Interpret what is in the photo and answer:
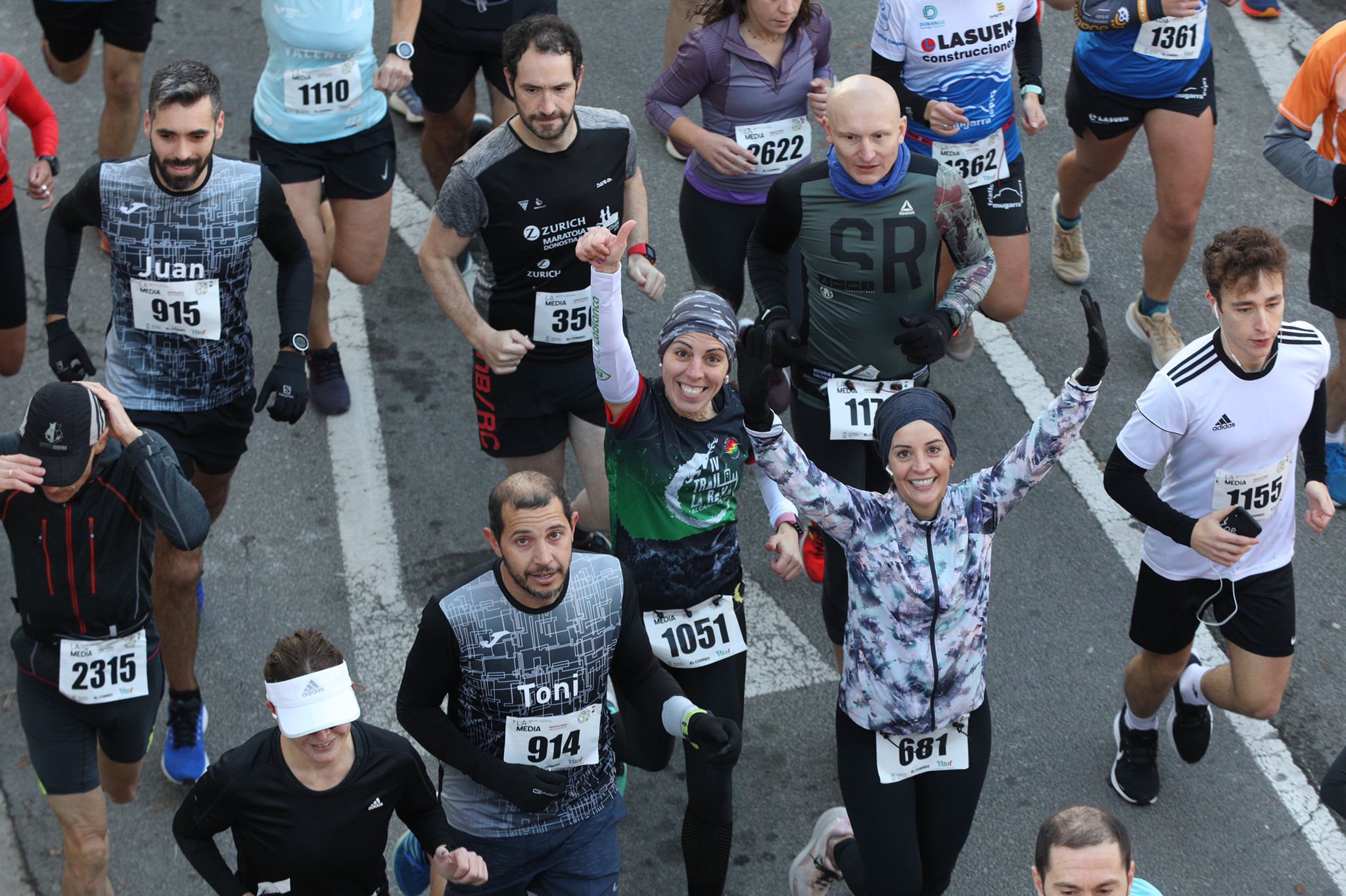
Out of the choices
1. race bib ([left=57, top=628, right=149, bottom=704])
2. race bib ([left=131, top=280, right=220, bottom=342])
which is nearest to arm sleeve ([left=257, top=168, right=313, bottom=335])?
race bib ([left=131, top=280, right=220, bottom=342])

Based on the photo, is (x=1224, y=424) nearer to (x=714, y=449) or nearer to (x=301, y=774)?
(x=714, y=449)

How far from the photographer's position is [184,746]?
19.0 ft

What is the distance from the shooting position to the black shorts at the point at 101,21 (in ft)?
25.5

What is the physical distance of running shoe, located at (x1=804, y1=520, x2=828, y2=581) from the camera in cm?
652

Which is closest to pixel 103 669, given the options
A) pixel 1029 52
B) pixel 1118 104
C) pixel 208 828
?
pixel 208 828

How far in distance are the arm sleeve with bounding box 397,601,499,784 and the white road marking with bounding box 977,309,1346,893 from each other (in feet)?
9.14

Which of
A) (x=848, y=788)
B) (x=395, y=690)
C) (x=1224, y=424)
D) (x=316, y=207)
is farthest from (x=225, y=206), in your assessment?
(x=1224, y=424)

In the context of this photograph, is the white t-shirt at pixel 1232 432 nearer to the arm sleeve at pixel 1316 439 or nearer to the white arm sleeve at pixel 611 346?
the arm sleeve at pixel 1316 439

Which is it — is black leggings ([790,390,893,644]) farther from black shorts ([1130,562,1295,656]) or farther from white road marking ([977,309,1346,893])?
white road marking ([977,309,1346,893])

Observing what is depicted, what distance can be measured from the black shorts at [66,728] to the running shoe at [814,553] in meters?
2.62

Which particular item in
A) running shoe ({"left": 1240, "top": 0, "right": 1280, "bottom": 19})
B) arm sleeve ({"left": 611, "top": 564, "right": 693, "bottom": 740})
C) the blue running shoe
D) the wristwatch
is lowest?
the blue running shoe

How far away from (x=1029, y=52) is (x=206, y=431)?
3.83 meters

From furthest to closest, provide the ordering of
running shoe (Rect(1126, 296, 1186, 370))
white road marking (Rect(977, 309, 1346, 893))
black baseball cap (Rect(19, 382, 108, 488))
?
running shoe (Rect(1126, 296, 1186, 370)), white road marking (Rect(977, 309, 1346, 893)), black baseball cap (Rect(19, 382, 108, 488))

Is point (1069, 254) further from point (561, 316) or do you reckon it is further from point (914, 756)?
point (914, 756)
